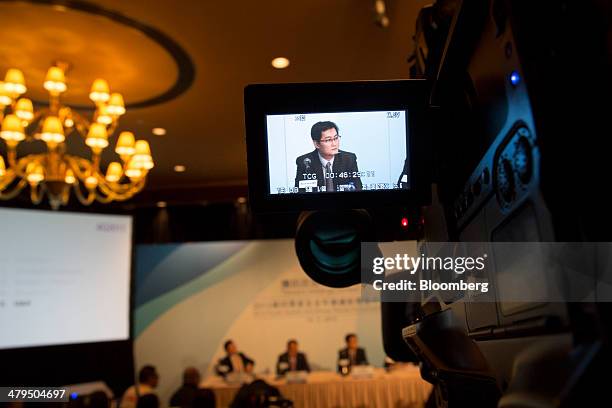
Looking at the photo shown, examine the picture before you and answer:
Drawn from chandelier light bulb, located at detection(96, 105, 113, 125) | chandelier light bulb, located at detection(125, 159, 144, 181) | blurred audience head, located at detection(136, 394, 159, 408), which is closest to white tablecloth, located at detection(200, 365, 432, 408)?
blurred audience head, located at detection(136, 394, 159, 408)

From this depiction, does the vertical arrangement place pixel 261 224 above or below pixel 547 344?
above

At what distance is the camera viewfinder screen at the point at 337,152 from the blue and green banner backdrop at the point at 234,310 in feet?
16.8

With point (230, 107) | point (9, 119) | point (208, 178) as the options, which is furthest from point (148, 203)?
point (9, 119)

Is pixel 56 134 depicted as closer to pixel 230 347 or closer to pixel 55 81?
pixel 55 81

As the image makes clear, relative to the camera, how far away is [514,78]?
22.3 inches

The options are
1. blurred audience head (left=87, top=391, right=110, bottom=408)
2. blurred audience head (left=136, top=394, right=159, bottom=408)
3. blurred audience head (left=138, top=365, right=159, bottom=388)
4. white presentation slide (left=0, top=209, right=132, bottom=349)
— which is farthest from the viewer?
blurred audience head (left=138, top=365, right=159, bottom=388)

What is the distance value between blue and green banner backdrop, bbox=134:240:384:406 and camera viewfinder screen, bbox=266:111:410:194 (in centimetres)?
511

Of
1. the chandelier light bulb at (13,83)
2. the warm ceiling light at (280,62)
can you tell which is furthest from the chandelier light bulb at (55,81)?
the warm ceiling light at (280,62)

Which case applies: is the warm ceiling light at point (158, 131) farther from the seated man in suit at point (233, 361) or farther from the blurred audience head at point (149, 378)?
the seated man in suit at point (233, 361)

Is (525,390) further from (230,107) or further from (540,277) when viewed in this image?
(230,107)

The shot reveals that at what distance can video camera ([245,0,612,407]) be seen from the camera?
1.65ft

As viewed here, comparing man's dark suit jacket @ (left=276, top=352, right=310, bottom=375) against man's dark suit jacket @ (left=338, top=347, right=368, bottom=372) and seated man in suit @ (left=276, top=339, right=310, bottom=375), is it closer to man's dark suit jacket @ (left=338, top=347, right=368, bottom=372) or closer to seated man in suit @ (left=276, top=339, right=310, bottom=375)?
seated man in suit @ (left=276, top=339, right=310, bottom=375)

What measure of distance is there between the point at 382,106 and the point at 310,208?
0.22 metres

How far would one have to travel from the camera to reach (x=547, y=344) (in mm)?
518
